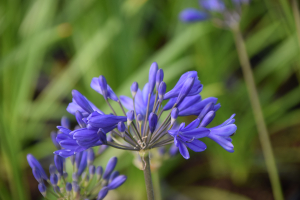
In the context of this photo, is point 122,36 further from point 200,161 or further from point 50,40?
point 200,161

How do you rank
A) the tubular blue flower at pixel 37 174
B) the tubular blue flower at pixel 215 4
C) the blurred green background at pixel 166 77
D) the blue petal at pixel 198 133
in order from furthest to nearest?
the blurred green background at pixel 166 77, the tubular blue flower at pixel 215 4, the tubular blue flower at pixel 37 174, the blue petal at pixel 198 133

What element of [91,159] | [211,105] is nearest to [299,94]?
[211,105]

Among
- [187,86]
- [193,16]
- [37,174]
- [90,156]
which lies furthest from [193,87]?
[193,16]

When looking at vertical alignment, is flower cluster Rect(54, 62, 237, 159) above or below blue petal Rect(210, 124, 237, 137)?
above

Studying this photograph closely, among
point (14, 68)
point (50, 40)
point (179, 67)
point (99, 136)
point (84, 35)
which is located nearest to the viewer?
point (99, 136)

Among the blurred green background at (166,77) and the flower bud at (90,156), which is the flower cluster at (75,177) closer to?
the flower bud at (90,156)

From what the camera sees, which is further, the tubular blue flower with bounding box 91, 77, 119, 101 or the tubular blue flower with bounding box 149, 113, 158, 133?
the tubular blue flower with bounding box 91, 77, 119, 101

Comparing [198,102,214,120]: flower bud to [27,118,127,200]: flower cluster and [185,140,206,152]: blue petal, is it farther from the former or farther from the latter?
[27,118,127,200]: flower cluster

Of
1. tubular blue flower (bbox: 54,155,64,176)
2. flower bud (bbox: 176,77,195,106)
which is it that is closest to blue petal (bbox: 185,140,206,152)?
flower bud (bbox: 176,77,195,106)

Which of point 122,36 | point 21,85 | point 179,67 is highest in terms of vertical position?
point 122,36

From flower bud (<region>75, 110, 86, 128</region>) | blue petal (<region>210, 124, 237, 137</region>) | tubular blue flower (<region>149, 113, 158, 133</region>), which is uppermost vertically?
flower bud (<region>75, 110, 86, 128</region>)

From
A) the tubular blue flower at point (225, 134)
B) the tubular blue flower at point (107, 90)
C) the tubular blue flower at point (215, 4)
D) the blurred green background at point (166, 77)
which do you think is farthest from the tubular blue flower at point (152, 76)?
the tubular blue flower at point (215, 4)
